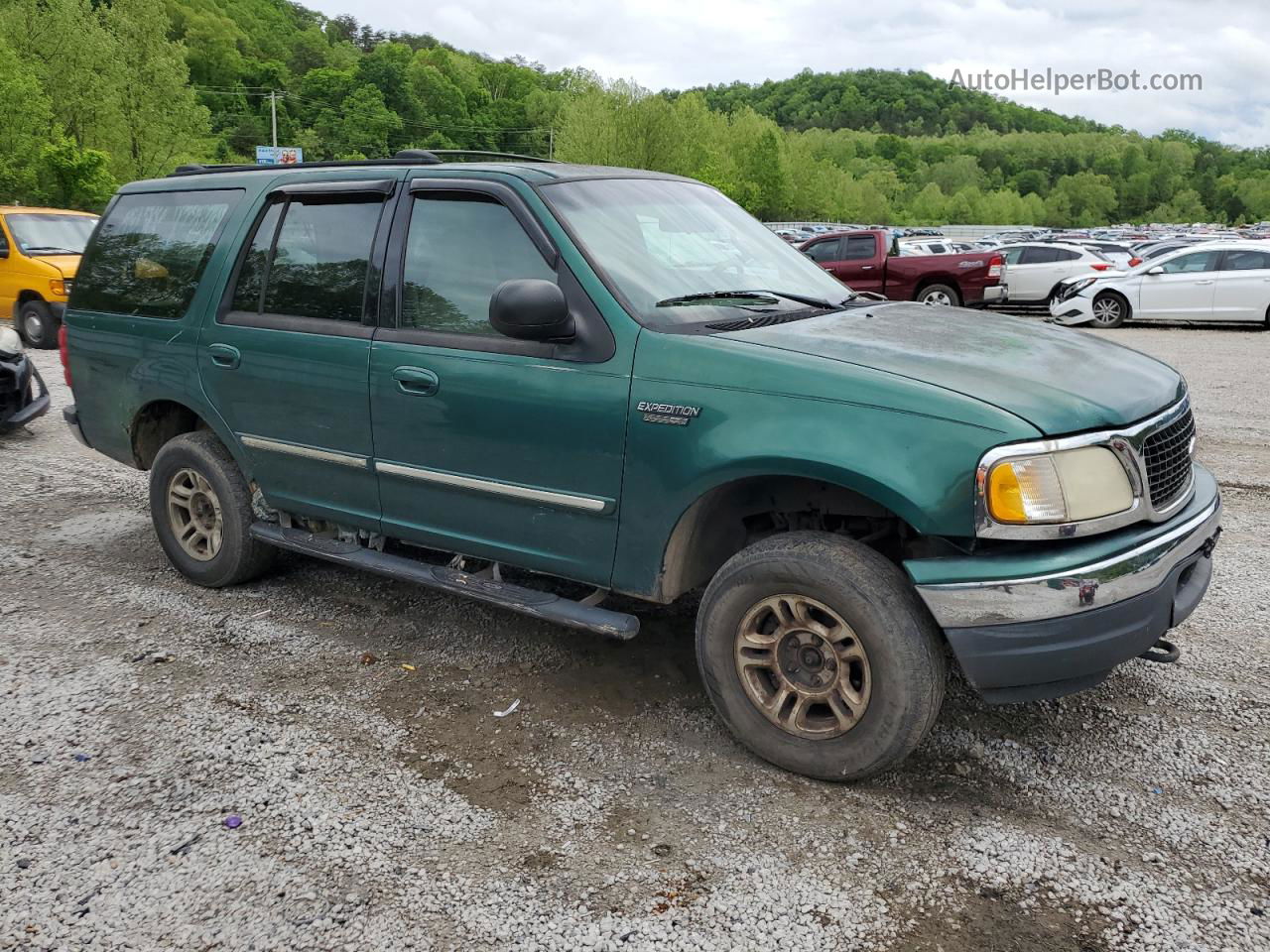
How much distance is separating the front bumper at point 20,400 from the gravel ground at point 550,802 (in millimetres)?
4477

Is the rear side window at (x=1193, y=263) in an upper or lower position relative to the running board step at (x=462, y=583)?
upper

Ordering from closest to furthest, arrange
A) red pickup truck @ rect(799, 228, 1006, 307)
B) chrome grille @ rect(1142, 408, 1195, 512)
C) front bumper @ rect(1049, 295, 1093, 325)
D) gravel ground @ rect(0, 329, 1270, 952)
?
gravel ground @ rect(0, 329, 1270, 952)
chrome grille @ rect(1142, 408, 1195, 512)
front bumper @ rect(1049, 295, 1093, 325)
red pickup truck @ rect(799, 228, 1006, 307)

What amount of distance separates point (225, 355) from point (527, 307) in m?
1.88

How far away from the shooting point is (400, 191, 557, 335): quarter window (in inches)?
149

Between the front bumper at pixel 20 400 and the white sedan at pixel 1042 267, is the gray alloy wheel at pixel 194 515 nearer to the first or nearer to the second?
the front bumper at pixel 20 400

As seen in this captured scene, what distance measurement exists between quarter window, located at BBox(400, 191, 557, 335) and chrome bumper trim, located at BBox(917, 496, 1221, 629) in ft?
5.80

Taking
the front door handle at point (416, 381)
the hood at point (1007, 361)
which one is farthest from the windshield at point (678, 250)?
the front door handle at point (416, 381)

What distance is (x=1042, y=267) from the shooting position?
21062 mm

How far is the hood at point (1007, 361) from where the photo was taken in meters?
3.00

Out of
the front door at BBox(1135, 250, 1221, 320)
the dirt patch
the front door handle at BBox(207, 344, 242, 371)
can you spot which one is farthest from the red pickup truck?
the dirt patch

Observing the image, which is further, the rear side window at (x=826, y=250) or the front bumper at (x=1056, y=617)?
the rear side window at (x=826, y=250)

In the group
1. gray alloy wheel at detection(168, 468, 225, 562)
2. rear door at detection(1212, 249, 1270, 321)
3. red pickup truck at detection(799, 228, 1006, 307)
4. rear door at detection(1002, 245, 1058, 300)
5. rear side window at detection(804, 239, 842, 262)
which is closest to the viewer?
gray alloy wheel at detection(168, 468, 225, 562)

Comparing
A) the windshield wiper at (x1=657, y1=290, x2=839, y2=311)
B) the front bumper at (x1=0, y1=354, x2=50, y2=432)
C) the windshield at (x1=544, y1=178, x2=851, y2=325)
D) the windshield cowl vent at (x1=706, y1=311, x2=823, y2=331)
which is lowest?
the front bumper at (x1=0, y1=354, x2=50, y2=432)

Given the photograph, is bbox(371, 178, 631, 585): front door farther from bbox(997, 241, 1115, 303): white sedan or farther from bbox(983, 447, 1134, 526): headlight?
bbox(997, 241, 1115, 303): white sedan
